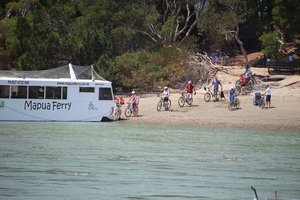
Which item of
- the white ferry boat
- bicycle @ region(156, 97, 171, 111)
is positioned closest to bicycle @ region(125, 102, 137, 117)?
the white ferry boat

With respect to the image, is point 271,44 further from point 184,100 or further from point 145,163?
point 145,163

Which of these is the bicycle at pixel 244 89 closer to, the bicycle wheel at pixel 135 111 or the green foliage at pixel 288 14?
the green foliage at pixel 288 14

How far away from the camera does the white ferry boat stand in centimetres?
4216

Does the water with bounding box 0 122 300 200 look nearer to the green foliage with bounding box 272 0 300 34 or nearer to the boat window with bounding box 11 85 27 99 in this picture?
the boat window with bounding box 11 85 27 99

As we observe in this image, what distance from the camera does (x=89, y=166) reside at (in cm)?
2361

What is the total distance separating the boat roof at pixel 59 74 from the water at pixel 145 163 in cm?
448

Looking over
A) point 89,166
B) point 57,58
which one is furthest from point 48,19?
point 89,166

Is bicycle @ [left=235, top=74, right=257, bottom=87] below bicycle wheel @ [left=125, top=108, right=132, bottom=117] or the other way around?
the other way around

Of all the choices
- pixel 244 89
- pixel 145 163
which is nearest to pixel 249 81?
pixel 244 89

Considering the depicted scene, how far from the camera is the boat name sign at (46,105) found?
42303 mm

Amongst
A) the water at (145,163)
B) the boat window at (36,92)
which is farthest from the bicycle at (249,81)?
the boat window at (36,92)

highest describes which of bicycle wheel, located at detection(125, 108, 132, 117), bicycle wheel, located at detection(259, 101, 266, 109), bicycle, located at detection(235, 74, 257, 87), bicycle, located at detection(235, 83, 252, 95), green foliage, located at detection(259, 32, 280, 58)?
green foliage, located at detection(259, 32, 280, 58)

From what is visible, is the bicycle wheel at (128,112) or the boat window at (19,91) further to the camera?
the bicycle wheel at (128,112)

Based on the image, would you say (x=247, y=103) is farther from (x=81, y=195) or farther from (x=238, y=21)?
(x=81, y=195)
